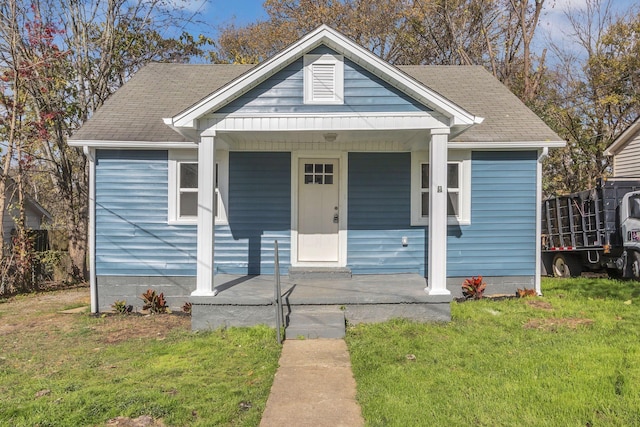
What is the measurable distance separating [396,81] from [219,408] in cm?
504

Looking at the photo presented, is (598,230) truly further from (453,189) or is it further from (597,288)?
(453,189)

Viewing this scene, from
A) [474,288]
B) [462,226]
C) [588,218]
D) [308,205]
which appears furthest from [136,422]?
[588,218]

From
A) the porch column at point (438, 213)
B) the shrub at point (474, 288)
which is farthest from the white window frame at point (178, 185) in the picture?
the shrub at point (474, 288)

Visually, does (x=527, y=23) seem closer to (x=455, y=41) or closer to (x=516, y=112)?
(x=455, y=41)

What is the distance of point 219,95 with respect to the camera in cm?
668

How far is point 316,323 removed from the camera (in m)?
6.40

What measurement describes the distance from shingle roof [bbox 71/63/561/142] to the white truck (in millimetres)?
3005

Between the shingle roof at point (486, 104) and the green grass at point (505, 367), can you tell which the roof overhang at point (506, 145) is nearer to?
the shingle roof at point (486, 104)

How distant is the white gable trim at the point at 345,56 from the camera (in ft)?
21.8

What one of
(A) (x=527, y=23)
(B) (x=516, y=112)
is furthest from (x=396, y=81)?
(A) (x=527, y=23)

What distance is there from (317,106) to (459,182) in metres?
3.40

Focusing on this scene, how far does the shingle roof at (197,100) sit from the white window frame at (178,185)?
35cm

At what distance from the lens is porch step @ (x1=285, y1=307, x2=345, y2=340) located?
6.24m

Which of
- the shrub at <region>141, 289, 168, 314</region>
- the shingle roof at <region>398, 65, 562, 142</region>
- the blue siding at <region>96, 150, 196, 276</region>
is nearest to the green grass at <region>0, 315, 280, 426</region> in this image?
the shrub at <region>141, 289, 168, 314</region>
